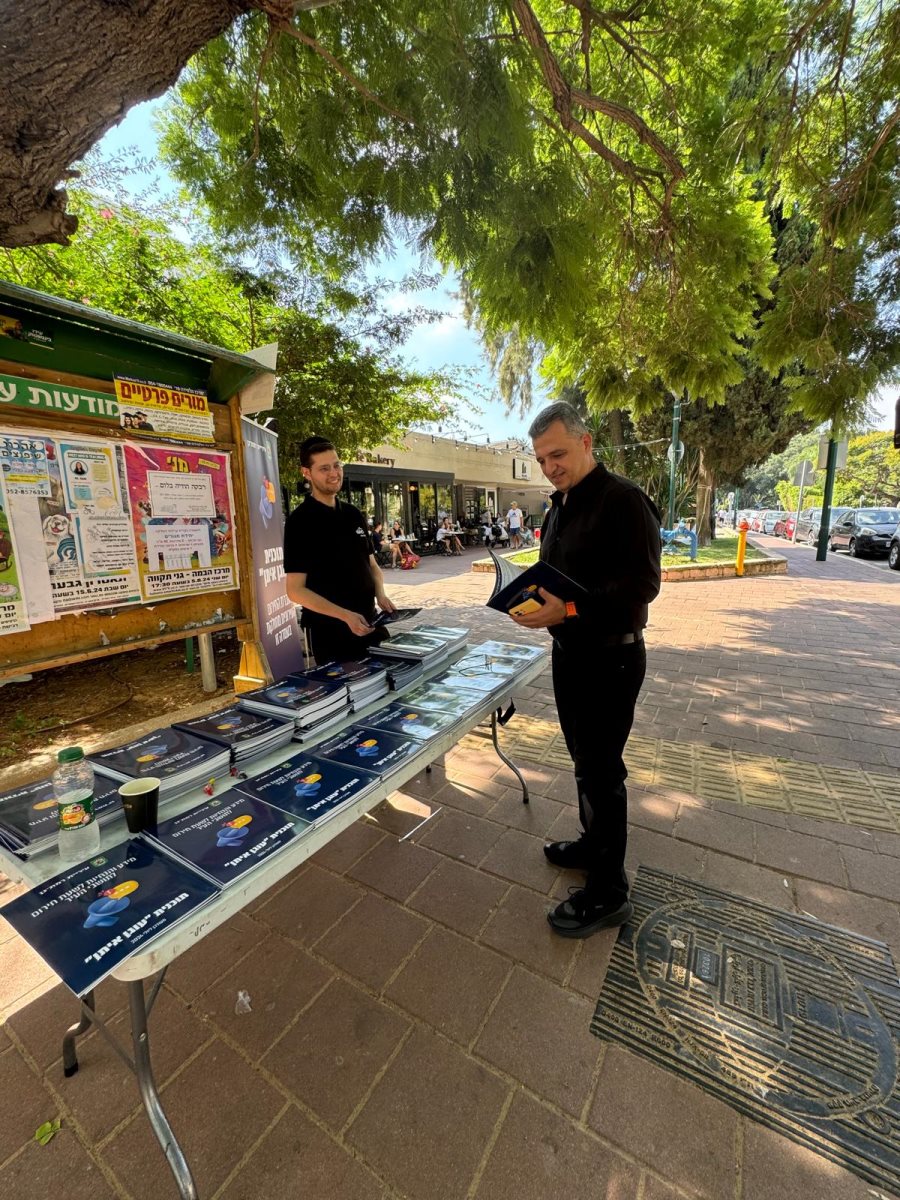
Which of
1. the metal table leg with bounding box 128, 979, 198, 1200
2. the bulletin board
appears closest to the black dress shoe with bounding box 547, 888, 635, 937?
the metal table leg with bounding box 128, 979, 198, 1200

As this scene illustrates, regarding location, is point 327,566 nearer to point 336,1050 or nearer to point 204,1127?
point 336,1050

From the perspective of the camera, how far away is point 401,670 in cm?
247

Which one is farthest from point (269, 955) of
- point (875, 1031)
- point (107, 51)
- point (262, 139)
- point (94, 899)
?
point (262, 139)

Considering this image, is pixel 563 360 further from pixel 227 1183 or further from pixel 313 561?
pixel 227 1183

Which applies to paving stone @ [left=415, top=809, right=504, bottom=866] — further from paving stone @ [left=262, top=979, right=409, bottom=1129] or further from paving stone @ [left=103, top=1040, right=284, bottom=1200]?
→ paving stone @ [left=103, top=1040, right=284, bottom=1200]

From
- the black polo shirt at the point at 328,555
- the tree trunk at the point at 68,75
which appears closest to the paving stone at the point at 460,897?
the black polo shirt at the point at 328,555

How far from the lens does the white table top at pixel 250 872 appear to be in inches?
39.1

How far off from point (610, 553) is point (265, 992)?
2022 mm

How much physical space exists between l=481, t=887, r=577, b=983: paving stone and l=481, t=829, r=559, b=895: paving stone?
8 centimetres

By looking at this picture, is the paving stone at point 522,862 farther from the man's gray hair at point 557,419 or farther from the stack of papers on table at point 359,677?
the man's gray hair at point 557,419

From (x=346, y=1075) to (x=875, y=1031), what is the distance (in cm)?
167

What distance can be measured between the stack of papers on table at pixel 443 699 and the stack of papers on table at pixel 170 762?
2.67ft

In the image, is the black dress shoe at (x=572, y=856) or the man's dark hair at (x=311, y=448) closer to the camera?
the black dress shoe at (x=572, y=856)

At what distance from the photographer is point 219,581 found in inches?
132
